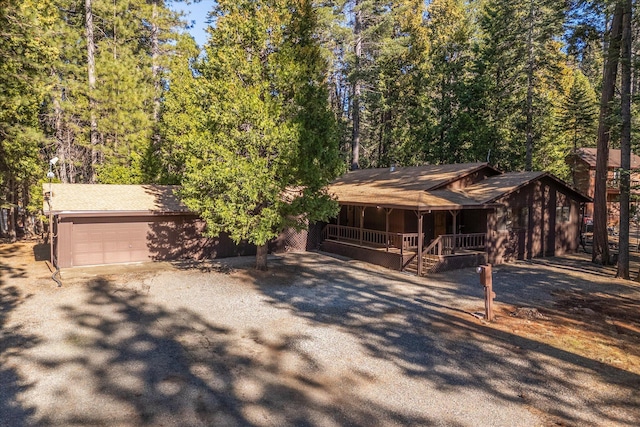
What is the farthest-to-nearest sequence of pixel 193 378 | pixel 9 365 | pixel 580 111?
pixel 580 111, pixel 9 365, pixel 193 378

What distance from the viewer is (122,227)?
52.3 ft

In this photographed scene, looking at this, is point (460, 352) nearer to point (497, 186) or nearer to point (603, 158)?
point (497, 186)

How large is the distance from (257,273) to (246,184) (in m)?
3.86

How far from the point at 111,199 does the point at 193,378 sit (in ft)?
39.4

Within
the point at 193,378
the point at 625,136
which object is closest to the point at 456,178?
the point at 625,136

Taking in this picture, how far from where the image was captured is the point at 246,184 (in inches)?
472

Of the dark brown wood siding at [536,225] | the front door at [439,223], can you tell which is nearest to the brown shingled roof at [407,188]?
the front door at [439,223]

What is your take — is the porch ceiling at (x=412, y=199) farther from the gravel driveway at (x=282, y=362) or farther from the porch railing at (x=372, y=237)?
the gravel driveway at (x=282, y=362)

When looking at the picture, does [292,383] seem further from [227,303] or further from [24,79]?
[24,79]

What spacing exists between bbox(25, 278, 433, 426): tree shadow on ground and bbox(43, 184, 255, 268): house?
6.40 metres

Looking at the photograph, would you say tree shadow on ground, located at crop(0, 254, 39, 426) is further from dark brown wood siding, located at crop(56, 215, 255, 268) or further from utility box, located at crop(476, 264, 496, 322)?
utility box, located at crop(476, 264, 496, 322)

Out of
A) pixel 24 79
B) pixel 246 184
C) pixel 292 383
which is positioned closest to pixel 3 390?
pixel 292 383

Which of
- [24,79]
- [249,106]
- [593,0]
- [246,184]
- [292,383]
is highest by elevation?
[593,0]

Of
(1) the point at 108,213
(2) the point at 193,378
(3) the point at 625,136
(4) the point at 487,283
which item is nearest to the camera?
(2) the point at 193,378
